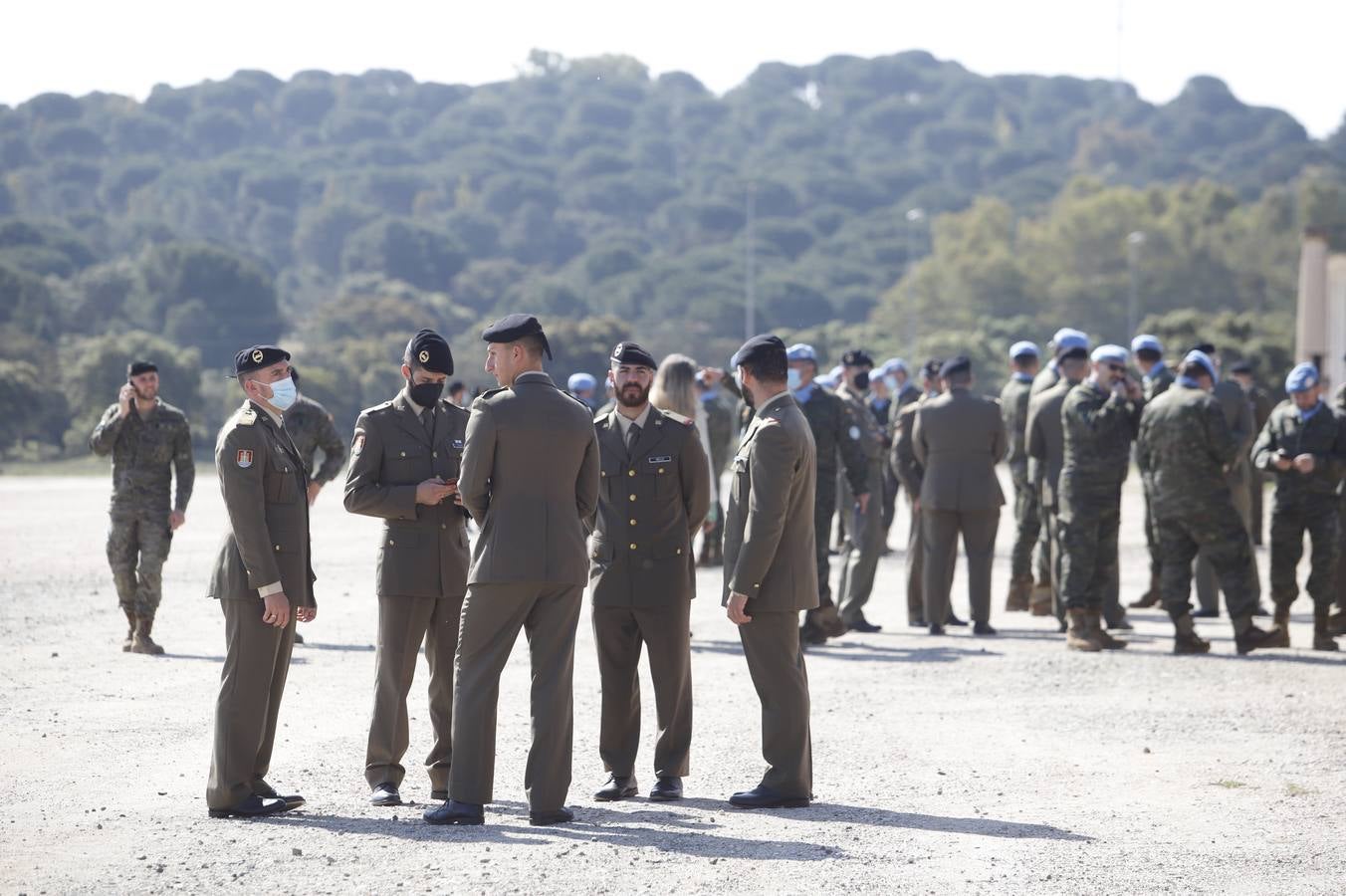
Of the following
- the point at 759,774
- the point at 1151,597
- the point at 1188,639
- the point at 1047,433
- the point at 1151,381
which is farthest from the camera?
the point at 1151,597

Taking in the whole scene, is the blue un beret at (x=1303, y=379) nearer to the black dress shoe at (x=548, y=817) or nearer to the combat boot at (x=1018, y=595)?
the combat boot at (x=1018, y=595)

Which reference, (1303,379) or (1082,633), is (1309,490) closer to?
(1303,379)

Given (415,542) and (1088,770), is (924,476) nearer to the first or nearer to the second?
(1088,770)

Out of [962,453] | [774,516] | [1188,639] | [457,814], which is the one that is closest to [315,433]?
[962,453]

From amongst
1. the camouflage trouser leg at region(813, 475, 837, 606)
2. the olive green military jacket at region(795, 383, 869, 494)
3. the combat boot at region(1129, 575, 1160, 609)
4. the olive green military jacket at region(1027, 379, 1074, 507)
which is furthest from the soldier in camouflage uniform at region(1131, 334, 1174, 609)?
the camouflage trouser leg at region(813, 475, 837, 606)

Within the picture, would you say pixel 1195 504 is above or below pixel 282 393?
below

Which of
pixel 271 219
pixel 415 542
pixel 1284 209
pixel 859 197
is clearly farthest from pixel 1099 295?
pixel 415 542

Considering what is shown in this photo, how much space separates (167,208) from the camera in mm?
170375

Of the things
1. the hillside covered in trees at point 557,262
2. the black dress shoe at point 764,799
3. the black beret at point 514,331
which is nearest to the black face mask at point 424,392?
the black beret at point 514,331

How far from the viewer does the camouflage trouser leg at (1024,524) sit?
14938 millimetres

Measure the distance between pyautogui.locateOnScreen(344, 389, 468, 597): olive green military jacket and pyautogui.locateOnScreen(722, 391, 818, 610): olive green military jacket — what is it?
1.20 meters

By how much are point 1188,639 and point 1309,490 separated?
135 cm

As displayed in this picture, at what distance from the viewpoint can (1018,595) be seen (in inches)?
610

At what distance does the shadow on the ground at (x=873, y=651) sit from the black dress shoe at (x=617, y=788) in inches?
183
